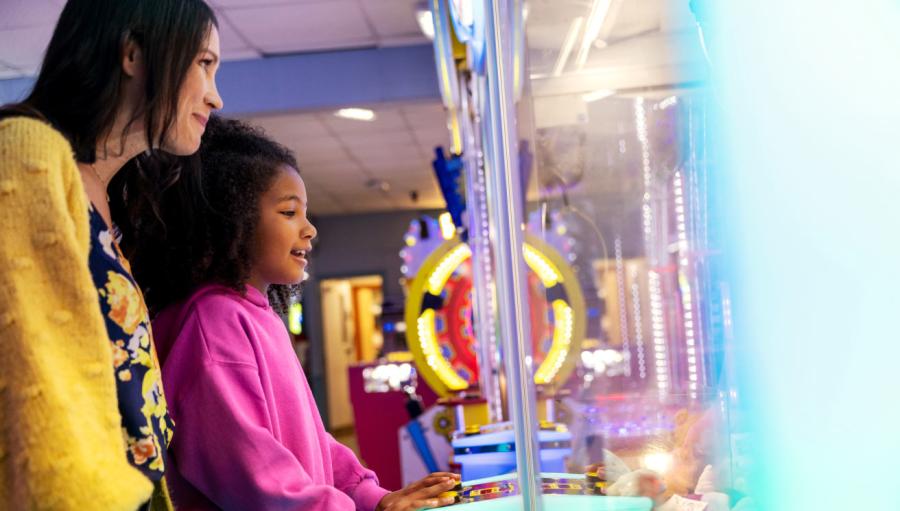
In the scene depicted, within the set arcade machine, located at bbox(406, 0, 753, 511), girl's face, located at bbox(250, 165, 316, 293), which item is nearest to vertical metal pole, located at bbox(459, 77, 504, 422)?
arcade machine, located at bbox(406, 0, 753, 511)

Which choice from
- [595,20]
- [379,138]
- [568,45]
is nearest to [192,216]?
[595,20]

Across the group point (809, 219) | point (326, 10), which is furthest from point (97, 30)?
point (326, 10)

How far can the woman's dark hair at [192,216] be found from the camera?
115 centimetres

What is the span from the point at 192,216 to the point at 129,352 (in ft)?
1.28

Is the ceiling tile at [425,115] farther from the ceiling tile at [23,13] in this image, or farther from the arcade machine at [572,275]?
the ceiling tile at [23,13]

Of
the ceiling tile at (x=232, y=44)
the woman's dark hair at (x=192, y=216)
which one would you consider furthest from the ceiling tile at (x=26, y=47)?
the ceiling tile at (x=232, y=44)

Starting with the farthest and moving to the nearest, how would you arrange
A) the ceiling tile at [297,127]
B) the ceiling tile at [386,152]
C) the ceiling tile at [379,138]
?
the ceiling tile at [386,152] < the ceiling tile at [379,138] < the ceiling tile at [297,127]

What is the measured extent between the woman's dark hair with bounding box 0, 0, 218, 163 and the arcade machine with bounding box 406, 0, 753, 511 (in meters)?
0.34

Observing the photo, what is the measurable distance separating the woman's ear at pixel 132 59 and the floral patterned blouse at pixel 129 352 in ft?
0.51

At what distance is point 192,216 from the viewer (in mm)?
1254

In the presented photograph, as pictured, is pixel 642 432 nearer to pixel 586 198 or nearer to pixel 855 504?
pixel 855 504

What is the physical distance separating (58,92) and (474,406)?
117 inches

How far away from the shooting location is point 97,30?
93 centimetres

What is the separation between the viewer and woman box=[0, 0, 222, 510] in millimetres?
728
